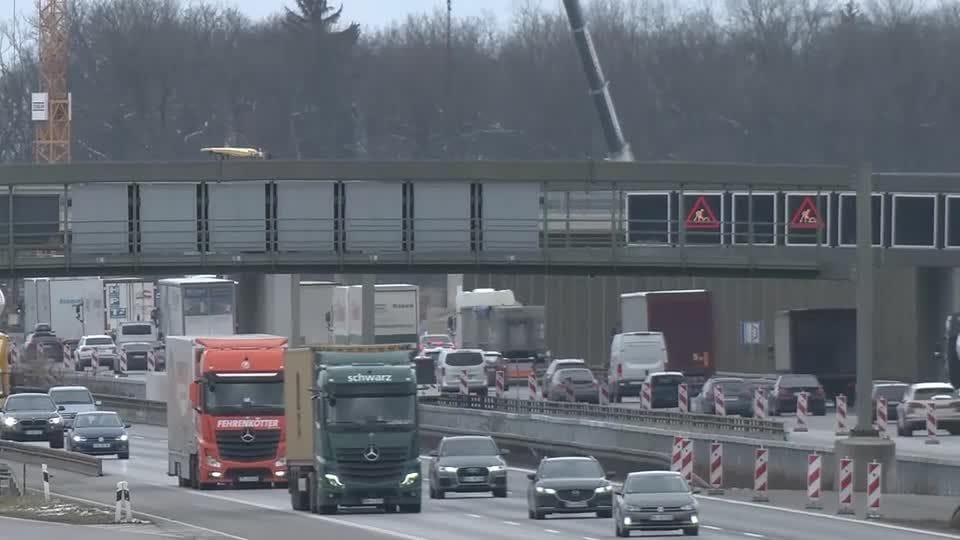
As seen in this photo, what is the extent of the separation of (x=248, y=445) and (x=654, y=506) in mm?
12192

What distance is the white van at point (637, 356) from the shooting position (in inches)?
2763

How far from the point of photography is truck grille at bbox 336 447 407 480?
36.0 m

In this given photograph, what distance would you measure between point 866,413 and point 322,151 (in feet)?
380

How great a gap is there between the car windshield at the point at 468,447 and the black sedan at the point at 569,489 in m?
5.31

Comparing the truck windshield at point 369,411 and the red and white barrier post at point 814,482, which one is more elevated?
the truck windshield at point 369,411

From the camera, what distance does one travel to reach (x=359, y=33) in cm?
15825

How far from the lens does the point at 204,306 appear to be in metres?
77.1

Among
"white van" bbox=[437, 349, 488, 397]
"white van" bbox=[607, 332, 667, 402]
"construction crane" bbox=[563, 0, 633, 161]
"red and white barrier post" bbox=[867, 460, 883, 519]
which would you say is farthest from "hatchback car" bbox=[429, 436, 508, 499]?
"construction crane" bbox=[563, 0, 633, 161]

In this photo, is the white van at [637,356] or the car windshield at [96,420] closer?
the car windshield at [96,420]

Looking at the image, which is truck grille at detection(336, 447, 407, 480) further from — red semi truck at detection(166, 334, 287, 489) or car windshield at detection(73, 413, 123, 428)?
car windshield at detection(73, 413, 123, 428)

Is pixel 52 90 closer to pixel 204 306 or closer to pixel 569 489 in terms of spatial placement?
pixel 204 306

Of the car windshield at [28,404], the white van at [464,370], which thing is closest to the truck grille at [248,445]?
the car windshield at [28,404]

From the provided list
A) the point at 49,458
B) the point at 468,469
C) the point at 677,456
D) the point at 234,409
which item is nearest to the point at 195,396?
the point at 234,409

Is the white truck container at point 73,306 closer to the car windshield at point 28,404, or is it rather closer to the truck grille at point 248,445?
the car windshield at point 28,404
